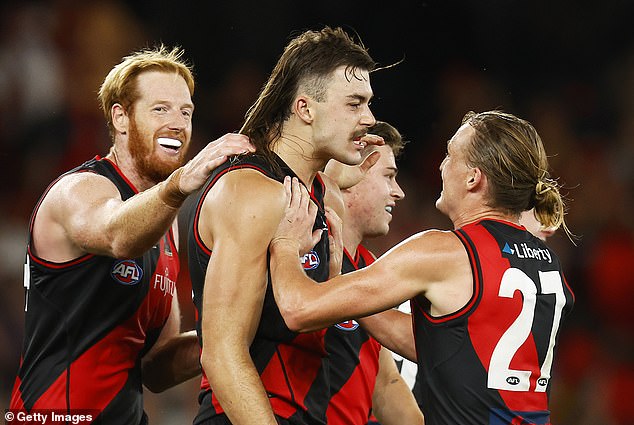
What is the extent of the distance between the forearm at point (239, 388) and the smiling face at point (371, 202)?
1.93 meters

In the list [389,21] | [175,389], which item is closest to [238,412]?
[175,389]

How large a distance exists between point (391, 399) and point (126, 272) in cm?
167

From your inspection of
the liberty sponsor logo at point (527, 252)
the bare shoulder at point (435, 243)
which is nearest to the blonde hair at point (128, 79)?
the bare shoulder at point (435, 243)

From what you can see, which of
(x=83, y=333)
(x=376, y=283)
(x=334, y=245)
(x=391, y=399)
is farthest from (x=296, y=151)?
(x=391, y=399)

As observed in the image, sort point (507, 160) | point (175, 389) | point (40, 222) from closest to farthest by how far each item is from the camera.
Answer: point (507, 160)
point (40, 222)
point (175, 389)

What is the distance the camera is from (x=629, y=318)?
930cm

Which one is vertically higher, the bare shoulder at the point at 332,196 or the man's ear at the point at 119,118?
the man's ear at the point at 119,118

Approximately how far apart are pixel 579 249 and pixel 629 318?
2.81ft

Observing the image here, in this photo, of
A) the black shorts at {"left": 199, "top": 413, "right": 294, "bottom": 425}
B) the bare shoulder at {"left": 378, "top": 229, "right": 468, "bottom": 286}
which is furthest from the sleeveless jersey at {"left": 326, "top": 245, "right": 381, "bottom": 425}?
the bare shoulder at {"left": 378, "top": 229, "right": 468, "bottom": 286}

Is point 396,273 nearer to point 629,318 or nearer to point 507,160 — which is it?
point 507,160

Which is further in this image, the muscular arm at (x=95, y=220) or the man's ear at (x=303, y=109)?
the man's ear at (x=303, y=109)

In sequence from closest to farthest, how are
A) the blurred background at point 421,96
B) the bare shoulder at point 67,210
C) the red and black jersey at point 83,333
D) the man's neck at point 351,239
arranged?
the bare shoulder at point 67,210, the red and black jersey at point 83,333, the man's neck at point 351,239, the blurred background at point 421,96

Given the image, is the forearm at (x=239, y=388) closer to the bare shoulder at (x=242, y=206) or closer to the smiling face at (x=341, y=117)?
the bare shoulder at (x=242, y=206)

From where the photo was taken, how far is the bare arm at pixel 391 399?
5.05m
